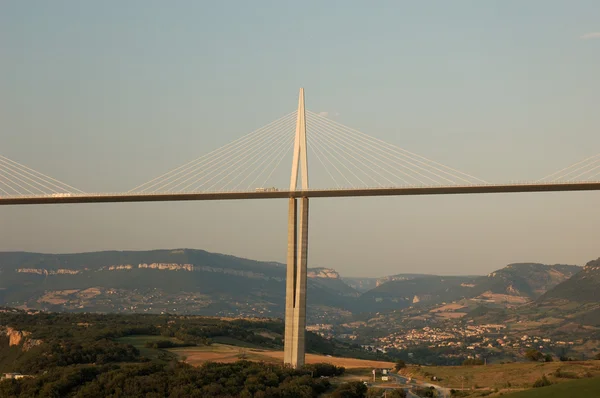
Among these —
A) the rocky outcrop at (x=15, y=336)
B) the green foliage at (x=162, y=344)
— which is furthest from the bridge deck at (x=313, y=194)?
the rocky outcrop at (x=15, y=336)

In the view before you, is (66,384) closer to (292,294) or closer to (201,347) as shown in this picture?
(292,294)

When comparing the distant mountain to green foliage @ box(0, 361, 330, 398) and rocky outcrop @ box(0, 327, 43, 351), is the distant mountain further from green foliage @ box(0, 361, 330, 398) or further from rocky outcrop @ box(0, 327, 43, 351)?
green foliage @ box(0, 361, 330, 398)

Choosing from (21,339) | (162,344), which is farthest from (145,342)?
(21,339)

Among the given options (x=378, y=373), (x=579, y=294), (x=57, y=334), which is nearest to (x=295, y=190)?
(x=378, y=373)

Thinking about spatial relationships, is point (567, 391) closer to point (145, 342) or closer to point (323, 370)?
point (323, 370)

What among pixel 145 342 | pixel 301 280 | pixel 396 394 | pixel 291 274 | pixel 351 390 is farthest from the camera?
pixel 145 342

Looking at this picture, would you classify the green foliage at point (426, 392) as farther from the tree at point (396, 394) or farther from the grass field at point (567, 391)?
the grass field at point (567, 391)
